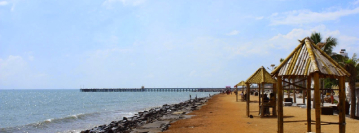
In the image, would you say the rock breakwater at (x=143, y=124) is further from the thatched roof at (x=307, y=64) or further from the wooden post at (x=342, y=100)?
the wooden post at (x=342, y=100)

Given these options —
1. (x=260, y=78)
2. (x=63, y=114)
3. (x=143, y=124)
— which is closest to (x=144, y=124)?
(x=143, y=124)

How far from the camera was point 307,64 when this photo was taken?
26.7 feet

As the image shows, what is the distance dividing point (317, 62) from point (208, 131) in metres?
5.42

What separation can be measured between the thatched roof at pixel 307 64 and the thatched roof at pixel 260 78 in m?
6.08

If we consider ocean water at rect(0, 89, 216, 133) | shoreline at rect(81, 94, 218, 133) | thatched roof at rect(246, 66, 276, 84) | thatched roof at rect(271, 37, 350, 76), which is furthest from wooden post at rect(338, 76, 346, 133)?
ocean water at rect(0, 89, 216, 133)

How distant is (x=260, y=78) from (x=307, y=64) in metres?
7.30

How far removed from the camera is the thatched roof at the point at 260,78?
15.2m

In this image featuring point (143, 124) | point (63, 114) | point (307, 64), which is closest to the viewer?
point (307, 64)

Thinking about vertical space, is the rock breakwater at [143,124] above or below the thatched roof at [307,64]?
below

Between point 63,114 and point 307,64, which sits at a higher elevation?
point 307,64

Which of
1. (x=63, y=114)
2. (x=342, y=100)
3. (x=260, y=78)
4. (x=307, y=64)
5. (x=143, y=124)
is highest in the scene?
(x=307, y=64)

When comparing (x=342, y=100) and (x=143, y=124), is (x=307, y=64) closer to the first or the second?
(x=342, y=100)

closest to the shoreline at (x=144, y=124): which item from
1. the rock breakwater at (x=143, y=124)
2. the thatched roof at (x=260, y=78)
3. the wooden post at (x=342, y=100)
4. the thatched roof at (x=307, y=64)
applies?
the rock breakwater at (x=143, y=124)

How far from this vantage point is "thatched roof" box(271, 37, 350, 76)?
26.1 feet
